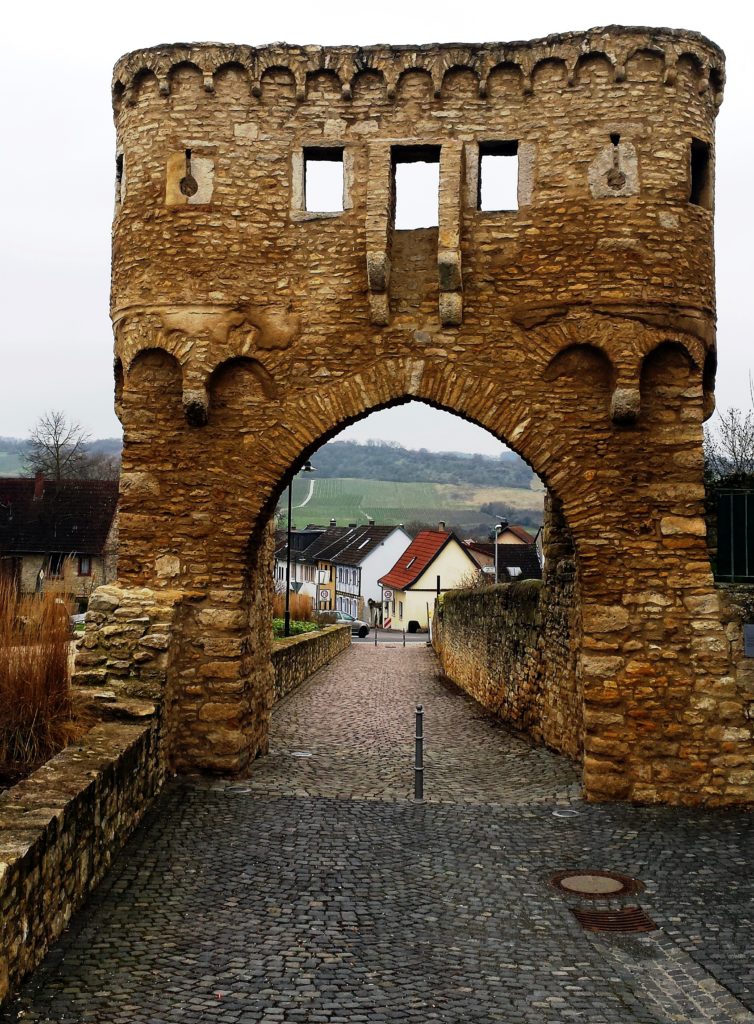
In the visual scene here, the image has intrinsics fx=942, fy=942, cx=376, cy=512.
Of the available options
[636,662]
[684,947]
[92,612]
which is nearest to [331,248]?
[92,612]

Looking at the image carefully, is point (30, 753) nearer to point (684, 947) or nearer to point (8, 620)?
point (8, 620)

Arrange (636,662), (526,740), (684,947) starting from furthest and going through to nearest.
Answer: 1. (526,740)
2. (636,662)
3. (684,947)

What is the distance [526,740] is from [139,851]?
6980 mm

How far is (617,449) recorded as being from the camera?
9320 millimetres

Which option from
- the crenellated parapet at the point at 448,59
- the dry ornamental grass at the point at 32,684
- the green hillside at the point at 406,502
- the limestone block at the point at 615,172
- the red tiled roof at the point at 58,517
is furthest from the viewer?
the green hillside at the point at 406,502

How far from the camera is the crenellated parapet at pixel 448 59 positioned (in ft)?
30.3

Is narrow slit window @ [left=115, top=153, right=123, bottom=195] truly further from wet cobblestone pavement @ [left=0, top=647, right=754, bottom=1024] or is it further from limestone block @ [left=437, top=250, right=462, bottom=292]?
wet cobblestone pavement @ [left=0, top=647, right=754, bottom=1024]

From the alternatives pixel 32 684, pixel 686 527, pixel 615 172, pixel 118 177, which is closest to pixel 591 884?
pixel 686 527

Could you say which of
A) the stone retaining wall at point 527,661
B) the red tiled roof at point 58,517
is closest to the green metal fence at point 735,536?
the stone retaining wall at point 527,661

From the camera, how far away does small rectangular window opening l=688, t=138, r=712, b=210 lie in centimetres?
968

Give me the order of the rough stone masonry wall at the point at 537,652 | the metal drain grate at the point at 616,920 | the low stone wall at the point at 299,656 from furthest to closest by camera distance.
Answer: the low stone wall at the point at 299,656 < the rough stone masonry wall at the point at 537,652 < the metal drain grate at the point at 616,920

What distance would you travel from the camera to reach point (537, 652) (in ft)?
42.3

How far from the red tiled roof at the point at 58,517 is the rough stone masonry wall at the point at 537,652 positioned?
82.9ft

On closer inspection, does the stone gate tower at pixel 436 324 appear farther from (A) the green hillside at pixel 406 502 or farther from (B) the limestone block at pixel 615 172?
(A) the green hillside at pixel 406 502
